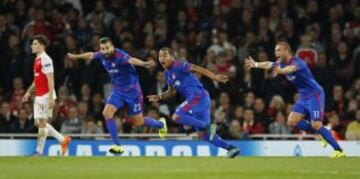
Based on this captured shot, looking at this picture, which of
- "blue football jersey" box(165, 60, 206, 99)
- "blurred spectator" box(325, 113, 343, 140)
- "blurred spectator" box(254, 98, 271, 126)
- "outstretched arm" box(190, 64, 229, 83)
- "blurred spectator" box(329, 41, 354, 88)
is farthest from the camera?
"blurred spectator" box(329, 41, 354, 88)

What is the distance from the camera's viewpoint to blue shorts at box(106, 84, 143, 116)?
61.0 ft

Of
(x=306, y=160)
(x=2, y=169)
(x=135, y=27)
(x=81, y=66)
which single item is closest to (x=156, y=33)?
(x=135, y=27)

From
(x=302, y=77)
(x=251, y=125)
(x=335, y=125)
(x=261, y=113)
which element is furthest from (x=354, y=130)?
(x=302, y=77)

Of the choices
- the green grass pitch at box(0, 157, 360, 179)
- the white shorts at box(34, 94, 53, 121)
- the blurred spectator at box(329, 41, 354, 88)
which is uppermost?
the blurred spectator at box(329, 41, 354, 88)

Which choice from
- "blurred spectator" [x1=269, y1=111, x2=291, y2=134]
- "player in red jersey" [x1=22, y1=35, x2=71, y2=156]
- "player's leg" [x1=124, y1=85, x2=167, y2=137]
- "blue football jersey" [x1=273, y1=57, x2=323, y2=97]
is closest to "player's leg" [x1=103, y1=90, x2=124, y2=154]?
"player's leg" [x1=124, y1=85, x2=167, y2=137]

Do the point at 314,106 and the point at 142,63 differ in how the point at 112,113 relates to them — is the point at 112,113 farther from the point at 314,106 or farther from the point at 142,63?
the point at 314,106

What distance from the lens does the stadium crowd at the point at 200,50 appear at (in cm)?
2242

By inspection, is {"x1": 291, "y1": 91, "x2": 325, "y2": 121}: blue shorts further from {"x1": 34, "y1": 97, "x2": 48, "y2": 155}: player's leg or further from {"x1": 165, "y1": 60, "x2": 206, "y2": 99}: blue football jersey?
{"x1": 34, "y1": 97, "x2": 48, "y2": 155}: player's leg

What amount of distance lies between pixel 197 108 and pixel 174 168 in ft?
10.8

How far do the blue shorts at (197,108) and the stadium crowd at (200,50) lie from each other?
3900mm

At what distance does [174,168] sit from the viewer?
48.9 feet

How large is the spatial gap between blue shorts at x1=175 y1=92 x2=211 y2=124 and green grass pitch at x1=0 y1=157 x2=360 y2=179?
0.94 m

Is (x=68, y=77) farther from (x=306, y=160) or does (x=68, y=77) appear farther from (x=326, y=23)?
(x=306, y=160)

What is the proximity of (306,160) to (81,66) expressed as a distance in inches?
339
